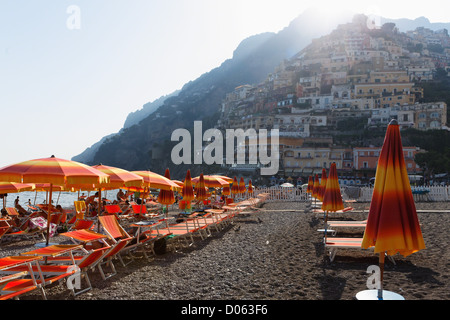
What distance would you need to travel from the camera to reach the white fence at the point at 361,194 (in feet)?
74.3

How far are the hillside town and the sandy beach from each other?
161 feet

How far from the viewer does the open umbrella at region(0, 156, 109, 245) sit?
5.72 meters

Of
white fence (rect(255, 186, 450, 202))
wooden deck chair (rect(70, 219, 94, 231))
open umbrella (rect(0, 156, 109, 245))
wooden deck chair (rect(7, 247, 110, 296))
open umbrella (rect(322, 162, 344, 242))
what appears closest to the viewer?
wooden deck chair (rect(7, 247, 110, 296))

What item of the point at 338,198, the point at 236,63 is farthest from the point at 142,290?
the point at 236,63

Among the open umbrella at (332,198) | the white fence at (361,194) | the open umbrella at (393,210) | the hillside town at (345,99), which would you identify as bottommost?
the white fence at (361,194)

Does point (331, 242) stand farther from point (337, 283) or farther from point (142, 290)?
point (142, 290)

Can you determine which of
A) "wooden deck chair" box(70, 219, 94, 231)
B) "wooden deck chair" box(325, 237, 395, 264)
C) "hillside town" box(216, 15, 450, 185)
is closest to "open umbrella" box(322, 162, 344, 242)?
"wooden deck chair" box(325, 237, 395, 264)

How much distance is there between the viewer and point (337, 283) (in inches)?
199

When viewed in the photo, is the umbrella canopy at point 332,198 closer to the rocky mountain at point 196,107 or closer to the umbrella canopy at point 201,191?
the umbrella canopy at point 201,191

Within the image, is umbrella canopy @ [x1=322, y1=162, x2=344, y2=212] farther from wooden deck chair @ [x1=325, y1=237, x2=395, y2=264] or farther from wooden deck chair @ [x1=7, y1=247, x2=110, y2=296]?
wooden deck chair @ [x1=7, y1=247, x2=110, y2=296]

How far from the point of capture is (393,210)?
12.3 feet

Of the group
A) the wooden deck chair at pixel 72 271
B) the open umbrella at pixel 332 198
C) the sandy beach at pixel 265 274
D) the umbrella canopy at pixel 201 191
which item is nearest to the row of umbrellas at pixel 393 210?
the sandy beach at pixel 265 274

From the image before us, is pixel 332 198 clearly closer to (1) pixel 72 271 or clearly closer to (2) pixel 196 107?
(1) pixel 72 271

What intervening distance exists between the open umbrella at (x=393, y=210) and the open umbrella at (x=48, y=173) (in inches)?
183
